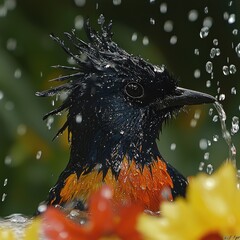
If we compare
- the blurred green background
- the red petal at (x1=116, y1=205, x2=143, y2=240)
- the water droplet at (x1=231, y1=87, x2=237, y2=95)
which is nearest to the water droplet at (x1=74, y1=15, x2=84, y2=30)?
the blurred green background

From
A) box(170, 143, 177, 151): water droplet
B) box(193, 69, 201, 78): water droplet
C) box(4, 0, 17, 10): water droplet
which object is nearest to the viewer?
box(170, 143, 177, 151): water droplet

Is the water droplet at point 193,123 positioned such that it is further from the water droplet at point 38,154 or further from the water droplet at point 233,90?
the water droplet at point 38,154

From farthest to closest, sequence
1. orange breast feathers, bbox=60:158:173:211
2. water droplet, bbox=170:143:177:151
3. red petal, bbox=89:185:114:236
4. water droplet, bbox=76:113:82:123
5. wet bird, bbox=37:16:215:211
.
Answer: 1. water droplet, bbox=170:143:177:151
2. water droplet, bbox=76:113:82:123
3. wet bird, bbox=37:16:215:211
4. orange breast feathers, bbox=60:158:173:211
5. red petal, bbox=89:185:114:236

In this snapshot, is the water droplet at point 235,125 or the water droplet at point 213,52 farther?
the water droplet at point 213,52

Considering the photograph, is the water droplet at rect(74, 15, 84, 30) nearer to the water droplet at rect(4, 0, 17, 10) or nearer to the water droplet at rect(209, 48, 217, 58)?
the water droplet at rect(4, 0, 17, 10)

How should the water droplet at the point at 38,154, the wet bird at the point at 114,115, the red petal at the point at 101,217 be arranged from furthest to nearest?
the water droplet at the point at 38,154 → the wet bird at the point at 114,115 → the red petal at the point at 101,217

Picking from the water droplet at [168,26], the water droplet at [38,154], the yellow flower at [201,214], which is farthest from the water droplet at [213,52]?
the yellow flower at [201,214]

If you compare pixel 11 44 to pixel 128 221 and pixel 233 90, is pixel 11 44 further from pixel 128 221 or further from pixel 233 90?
pixel 128 221

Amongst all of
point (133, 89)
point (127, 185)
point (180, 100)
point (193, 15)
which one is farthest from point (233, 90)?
point (127, 185)
